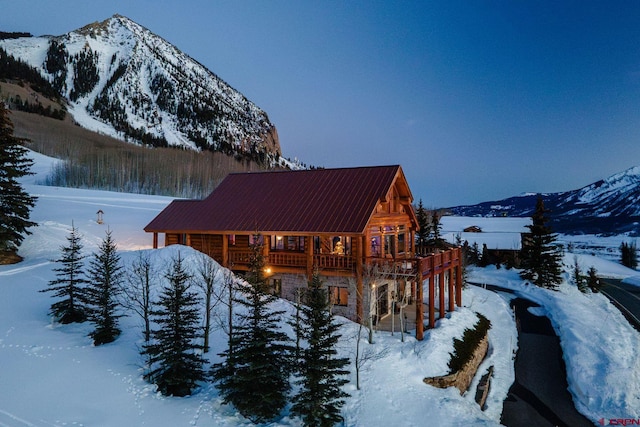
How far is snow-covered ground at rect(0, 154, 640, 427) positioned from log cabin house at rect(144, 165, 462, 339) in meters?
1.85

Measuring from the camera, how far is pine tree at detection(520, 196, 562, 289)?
37.3 meters

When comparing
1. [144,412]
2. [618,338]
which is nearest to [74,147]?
[144,412]

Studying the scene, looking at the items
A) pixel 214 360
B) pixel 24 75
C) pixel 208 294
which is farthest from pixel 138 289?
pixel 24 75

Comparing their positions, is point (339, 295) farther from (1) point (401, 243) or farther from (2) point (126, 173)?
(2) point (126, 173)

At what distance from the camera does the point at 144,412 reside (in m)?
11.4

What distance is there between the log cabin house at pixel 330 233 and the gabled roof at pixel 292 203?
6 cm

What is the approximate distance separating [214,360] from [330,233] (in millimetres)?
8187

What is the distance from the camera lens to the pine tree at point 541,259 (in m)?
37.3

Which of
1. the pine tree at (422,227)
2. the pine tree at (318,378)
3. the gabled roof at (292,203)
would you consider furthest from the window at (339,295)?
the pine tree at (422,227)

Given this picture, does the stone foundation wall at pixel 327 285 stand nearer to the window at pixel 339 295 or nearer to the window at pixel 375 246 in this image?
the window at pixel 339 295

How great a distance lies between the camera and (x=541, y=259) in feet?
124

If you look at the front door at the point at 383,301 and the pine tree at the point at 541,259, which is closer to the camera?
the front door at the point at 383,301

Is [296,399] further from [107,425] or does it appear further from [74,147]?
[74,147]

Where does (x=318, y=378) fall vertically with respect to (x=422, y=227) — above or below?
below
